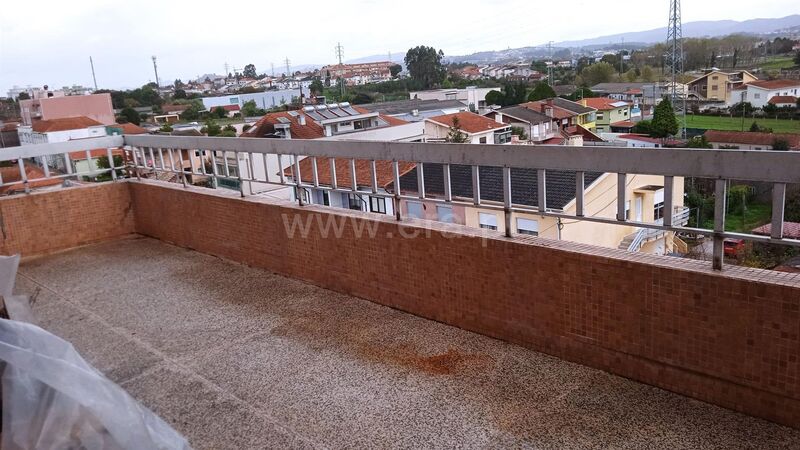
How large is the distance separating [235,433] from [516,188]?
2.02 m

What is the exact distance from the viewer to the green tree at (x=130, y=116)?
43.2 feet

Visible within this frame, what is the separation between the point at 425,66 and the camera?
1306 centimetres

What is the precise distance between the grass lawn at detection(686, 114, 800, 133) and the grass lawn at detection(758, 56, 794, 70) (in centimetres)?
97

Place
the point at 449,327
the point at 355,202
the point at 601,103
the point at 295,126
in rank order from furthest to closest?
the point at 295,126
the point at 601,103
the point at 355,202
the point at 449,327

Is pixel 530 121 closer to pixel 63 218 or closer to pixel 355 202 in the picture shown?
pixel 355 202

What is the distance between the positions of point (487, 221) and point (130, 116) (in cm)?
1247

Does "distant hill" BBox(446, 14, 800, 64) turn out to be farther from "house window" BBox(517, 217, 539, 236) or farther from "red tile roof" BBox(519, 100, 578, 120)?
"house window" BBox(517, 217, 539, 236)

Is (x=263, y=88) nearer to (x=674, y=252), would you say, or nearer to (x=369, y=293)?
(x=369, y=293)

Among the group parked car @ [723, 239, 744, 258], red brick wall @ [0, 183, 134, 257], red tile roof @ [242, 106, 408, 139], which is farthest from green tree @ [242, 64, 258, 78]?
parked car @ [723, 239, 744, 258]

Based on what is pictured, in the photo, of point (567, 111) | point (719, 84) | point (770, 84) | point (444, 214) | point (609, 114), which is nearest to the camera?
point (444, 214)

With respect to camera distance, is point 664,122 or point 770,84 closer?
point 664,122

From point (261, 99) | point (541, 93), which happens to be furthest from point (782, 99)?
point (261, 99)

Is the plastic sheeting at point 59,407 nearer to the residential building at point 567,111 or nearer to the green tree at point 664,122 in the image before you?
the green tree at point 664,122

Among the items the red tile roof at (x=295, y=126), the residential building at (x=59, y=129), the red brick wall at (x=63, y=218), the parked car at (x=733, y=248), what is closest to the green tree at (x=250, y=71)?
the residential building at (x=59, y=129)
